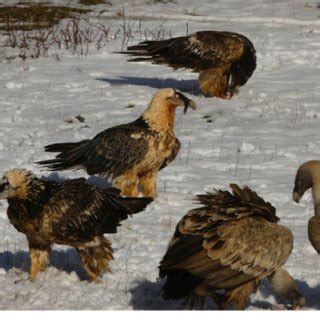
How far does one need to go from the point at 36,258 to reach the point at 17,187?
0.72 meters

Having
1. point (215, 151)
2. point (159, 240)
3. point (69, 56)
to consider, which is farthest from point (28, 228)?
point (69, 56)

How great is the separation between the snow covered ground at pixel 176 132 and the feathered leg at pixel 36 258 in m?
0.09

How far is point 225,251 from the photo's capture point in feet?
24.8

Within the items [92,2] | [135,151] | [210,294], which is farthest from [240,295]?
[92,2]

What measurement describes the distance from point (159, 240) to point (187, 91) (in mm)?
7843

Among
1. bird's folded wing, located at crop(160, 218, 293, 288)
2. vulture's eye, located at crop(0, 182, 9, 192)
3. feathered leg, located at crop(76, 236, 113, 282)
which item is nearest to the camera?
bird's folded wing, located at crop(160, 218, 293, 288)

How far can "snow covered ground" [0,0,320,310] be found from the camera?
8.89m

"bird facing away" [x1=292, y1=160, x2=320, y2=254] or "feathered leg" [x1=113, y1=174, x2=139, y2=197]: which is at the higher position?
"bird facing away" [x1=292, y1=160, x2=320, y2=254]

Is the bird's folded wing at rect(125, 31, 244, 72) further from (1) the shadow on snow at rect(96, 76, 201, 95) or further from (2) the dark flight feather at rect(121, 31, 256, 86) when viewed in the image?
(1) the shadow on snow at rect(96, 76, 201, 95)

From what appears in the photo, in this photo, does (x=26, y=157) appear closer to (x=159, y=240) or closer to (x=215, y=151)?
(x=215, y=151)

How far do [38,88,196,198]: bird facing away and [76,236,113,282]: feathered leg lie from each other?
2.55 m

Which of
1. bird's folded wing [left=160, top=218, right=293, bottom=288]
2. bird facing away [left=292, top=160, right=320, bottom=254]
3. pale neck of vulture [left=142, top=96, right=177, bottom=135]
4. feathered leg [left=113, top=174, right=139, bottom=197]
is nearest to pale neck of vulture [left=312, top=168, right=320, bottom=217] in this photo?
bird facing away [left=292, top=160, right=320, bottom=254]

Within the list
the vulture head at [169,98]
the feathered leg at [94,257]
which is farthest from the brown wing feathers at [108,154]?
the feathered leg at [94,257]

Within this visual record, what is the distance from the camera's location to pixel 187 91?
17.7 m
